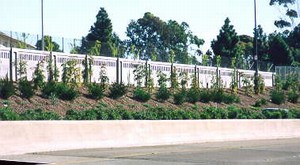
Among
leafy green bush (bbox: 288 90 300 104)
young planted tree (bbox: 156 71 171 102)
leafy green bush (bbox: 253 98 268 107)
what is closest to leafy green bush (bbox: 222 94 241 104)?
leafy green bush (bbox: 253 98 268 107)

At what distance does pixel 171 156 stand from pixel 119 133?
3.69m

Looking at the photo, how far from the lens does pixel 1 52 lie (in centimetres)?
3138

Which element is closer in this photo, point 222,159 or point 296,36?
point 222,159

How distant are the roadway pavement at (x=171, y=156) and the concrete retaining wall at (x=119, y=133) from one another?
0.54m

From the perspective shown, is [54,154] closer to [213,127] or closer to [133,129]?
[133,129]

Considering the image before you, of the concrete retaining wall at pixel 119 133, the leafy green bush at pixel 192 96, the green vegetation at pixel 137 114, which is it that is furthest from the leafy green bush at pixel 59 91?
the leafy green bush at pixel 192 96

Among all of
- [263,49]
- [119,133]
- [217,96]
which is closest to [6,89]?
[119,133]

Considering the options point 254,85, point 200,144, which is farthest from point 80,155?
point 254,85

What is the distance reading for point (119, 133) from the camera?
2105cm

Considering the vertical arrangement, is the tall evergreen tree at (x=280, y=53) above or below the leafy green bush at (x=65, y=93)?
above

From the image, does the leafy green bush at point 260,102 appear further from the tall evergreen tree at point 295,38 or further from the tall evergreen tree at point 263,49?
the tall evergreen tree at point 295,38

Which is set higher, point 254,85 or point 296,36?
point 296,36

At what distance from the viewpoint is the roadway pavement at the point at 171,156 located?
1583cm

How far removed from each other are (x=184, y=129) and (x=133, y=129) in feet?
9.54
